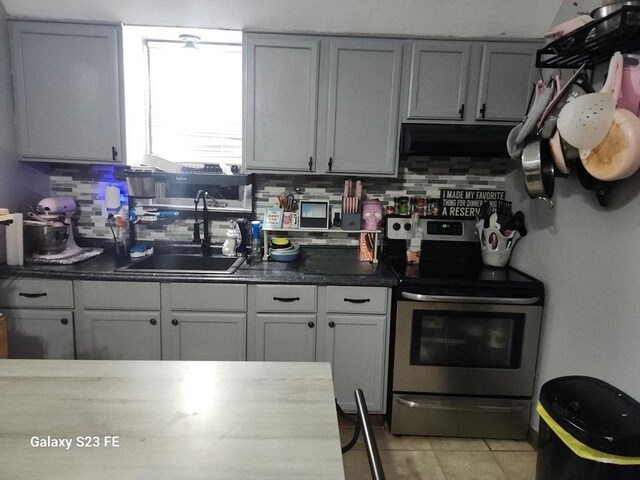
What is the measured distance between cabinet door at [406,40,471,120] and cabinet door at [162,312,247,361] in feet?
5.32

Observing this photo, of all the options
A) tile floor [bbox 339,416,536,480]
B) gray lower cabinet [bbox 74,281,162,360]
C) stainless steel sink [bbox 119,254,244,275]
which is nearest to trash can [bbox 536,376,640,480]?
tile floor [bbox 339,416,536,480]

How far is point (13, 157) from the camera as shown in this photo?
2332mm

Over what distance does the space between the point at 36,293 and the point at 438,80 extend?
261 centimetres

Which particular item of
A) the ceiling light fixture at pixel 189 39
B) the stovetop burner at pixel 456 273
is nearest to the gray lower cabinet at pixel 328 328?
the stovetop burner at pixel 456 273

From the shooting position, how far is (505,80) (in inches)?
91.0

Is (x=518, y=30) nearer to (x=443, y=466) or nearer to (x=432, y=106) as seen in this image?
(x=432, y=106)

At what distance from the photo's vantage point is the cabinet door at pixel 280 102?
230cm

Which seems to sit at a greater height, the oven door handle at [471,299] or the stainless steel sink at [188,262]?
the stainless steel sink at [188,262]

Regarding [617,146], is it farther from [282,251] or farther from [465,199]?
[282,251]

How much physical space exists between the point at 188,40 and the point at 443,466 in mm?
2894

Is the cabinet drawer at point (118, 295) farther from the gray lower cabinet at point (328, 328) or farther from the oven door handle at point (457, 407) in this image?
the oven door handle at point (457, 407)

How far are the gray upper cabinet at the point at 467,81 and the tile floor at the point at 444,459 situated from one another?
188cm

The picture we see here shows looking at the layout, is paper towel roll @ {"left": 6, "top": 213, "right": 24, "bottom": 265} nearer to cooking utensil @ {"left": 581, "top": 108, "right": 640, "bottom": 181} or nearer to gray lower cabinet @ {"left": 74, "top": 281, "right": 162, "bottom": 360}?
gray lower cabinet @ {"left": 74, "top": 281, "right": 162, "bottom": 360}

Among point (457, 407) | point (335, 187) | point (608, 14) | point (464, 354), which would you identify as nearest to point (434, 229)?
point (335, 187)
